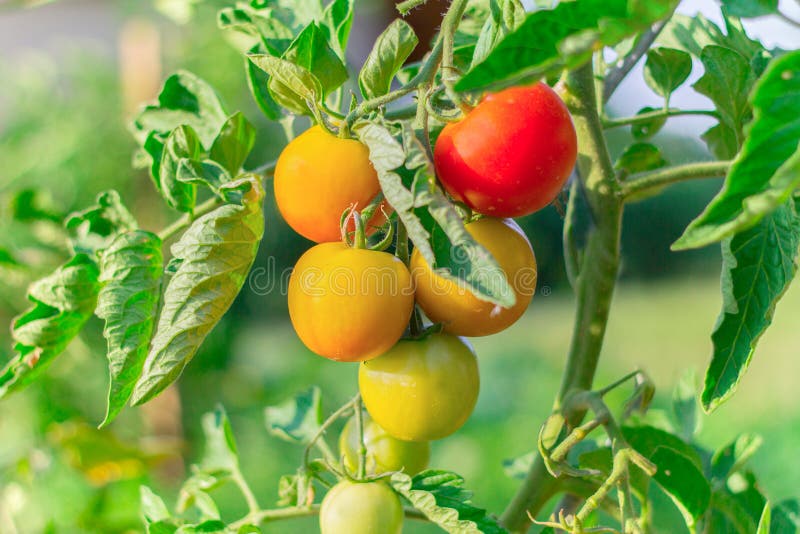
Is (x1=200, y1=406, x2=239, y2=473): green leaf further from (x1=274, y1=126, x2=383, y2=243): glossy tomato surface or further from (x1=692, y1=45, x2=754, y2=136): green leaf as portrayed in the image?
(x1=692, y1=45, x2=754, y2=136): green leaf

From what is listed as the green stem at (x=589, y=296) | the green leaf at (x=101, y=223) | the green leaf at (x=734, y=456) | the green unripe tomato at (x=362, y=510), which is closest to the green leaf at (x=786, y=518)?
the green leaf at (x=734, y=456)

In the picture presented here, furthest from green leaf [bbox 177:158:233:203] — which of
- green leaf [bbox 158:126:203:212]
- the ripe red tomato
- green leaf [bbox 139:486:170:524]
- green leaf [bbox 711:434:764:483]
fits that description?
green leaf [bbox 711:434:764:483]

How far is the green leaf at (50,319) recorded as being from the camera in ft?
1.39

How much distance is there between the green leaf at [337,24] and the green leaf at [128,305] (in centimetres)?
15

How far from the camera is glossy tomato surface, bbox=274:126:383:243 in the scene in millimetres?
361

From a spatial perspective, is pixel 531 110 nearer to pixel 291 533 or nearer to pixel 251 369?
pixel 291 533

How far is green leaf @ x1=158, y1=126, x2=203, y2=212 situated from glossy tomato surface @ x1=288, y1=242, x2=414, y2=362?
3.5 inches

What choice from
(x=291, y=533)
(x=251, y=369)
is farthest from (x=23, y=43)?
(x=291, y=533)

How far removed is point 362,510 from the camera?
41 cm

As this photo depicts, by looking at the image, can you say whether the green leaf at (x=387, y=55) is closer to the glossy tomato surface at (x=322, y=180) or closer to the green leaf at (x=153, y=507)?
the glossy tomato surface at (x=322, y=180)

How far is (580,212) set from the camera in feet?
1.71

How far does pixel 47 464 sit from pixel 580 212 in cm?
70

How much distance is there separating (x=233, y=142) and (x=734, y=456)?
38cm

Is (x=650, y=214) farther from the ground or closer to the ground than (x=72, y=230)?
closer to the ground
